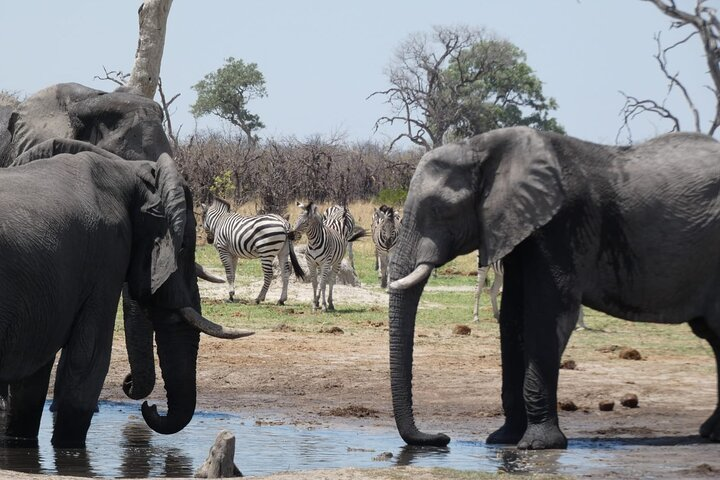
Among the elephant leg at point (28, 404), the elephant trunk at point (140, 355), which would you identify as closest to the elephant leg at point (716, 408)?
the elephant trunk at point (140, 355)

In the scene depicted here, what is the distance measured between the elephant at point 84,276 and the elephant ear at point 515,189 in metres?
1.75

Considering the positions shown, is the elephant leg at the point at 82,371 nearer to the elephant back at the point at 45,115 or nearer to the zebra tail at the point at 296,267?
the elephant back at the point at 45,115

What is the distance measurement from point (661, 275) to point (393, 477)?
9.34 feet

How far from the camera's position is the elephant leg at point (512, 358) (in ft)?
30.3

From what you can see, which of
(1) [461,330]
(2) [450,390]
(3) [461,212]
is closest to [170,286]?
(3) [461,212]

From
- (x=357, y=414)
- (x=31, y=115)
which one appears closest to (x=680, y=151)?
(x=357, y=414)

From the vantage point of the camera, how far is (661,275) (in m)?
9.03

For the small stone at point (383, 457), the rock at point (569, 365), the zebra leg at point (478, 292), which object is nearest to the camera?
the small stone at point (383, 457)

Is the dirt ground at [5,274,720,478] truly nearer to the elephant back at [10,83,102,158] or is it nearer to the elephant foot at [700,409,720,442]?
the elephant foot at [700,409,720,442]

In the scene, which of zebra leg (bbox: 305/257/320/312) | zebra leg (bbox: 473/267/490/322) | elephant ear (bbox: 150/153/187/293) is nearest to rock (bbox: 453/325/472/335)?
zebra leg (bbox: 473/267/490/322)

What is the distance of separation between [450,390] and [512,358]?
2.61 meters

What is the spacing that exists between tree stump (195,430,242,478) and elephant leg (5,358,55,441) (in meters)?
1.59

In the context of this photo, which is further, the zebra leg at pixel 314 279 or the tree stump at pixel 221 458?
the zebra leg at pixel 314 279

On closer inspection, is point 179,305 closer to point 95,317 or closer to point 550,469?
point 95,317
